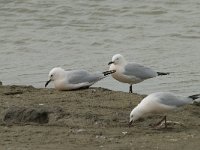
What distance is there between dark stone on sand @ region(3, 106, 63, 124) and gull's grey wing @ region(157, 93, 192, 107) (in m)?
1.37

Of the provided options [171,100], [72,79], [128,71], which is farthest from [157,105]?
[128,71]

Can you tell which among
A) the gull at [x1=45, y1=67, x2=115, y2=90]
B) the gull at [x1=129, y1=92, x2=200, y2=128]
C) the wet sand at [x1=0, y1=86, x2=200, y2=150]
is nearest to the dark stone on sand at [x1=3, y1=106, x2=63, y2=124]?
the wet sand at [x1=0, y1=86, x2=200, y2=150]

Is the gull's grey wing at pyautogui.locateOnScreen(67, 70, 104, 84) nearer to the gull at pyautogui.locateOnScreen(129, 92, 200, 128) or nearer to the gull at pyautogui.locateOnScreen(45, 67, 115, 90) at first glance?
the gull at pyautogui.locateOnScreen(45, 67, 115, 90)

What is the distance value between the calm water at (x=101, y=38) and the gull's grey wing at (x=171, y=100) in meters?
3.04

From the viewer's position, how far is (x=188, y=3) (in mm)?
19281

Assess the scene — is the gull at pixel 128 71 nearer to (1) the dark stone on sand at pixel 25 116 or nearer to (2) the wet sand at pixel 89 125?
(2) the wet sand at pixel 89 125

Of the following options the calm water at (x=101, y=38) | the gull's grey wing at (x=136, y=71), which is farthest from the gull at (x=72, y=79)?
the calm water at (x=101, y=38)

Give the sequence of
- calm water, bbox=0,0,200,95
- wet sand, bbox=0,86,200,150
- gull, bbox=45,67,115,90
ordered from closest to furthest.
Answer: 1. wet sand, bbox=0,86,200,150
2. gull, bbox=45,67,115,90
3. calm water, bbox=0,0,200,95

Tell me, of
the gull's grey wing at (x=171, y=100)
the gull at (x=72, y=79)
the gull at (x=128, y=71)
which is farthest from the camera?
the gull at (x=128, y=71)

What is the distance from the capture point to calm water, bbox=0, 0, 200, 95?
13038 millimetres

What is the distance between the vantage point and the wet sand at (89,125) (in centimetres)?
735

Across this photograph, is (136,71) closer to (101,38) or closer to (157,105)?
(157,105)

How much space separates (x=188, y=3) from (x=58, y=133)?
12.0 metres

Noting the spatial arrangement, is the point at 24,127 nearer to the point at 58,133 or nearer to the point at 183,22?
the point at 58,133
